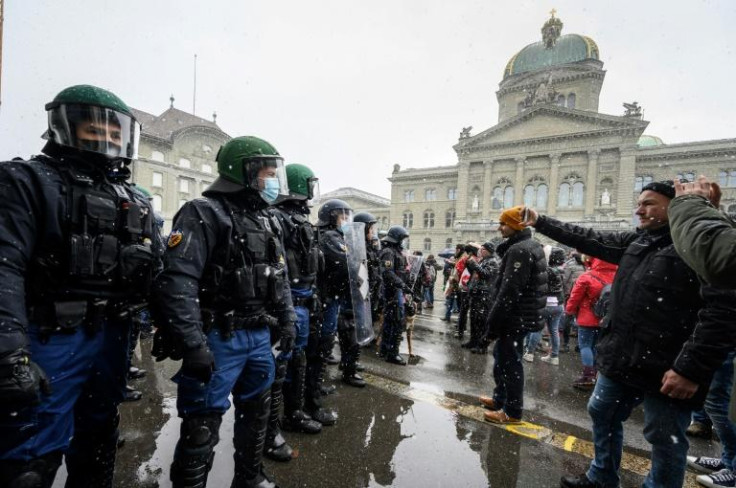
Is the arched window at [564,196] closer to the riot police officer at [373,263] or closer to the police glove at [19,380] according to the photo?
the riot police officer at [373,263]

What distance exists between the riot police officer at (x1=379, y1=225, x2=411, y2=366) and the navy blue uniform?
393cm

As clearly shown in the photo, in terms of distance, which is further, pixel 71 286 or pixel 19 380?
pixel 71 286

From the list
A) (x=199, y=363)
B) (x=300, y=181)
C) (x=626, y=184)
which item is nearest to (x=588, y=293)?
(x=300, y=181)

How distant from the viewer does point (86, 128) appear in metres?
1.95

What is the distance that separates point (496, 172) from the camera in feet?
137

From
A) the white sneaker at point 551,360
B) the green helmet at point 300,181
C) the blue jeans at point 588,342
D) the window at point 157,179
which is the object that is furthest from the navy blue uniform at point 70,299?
the window at point 157,179

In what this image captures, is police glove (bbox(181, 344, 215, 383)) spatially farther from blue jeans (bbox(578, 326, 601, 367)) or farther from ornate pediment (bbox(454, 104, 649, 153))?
ornate pediment (bbox(454, 104, 649, 153))

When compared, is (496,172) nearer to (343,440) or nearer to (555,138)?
(555,138)

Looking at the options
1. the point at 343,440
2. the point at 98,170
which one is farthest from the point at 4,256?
the point at 343,440

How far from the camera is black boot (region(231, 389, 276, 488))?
2191 mm

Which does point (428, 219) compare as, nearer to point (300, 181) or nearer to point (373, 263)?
point (373, 263)

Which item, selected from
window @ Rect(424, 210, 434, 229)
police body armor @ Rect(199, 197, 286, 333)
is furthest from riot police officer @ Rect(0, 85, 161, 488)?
window @ Rect(424, 210, 434, 229)

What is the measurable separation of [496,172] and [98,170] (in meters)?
43.9

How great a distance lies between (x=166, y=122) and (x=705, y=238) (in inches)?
1883
